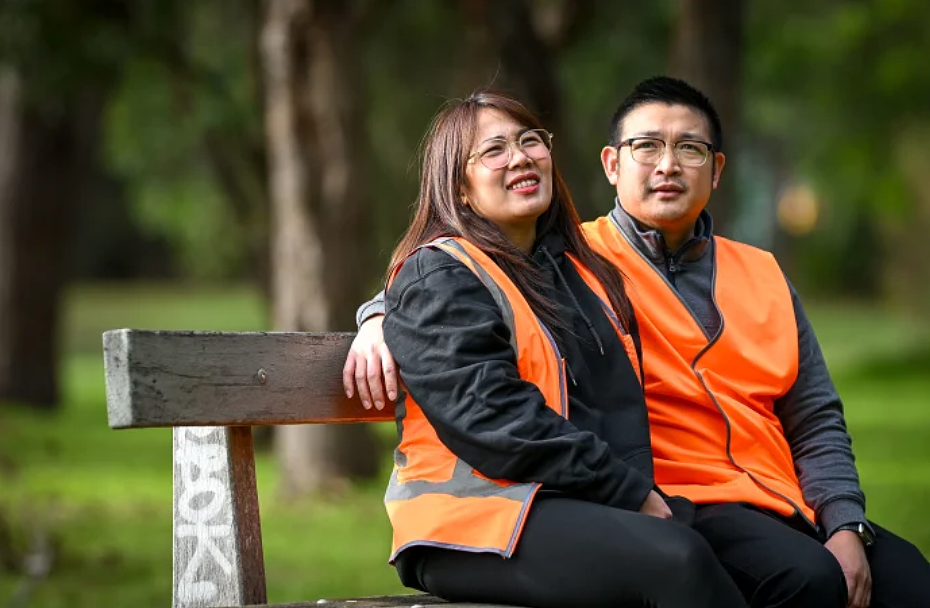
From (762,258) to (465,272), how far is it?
1111mm

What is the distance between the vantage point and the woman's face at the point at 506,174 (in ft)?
13.6

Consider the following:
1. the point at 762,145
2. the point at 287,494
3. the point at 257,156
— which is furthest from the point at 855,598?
the point at 762,145

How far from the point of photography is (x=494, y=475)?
3.76 m

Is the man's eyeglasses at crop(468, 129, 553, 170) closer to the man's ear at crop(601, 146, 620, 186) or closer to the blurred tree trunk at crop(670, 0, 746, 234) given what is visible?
the man's ear at crop(601, 146, 620, 186)

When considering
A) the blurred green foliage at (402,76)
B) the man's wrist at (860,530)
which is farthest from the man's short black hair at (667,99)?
the blurred green foliage at (402,76)

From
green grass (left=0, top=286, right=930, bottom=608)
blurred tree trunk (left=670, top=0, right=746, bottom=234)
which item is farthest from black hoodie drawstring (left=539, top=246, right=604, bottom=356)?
blurred tree trunk (left=670, top=0, right=746, bottom=234)

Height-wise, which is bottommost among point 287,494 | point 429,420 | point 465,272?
point 287,494

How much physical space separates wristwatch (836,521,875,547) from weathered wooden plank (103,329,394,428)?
1147 mm

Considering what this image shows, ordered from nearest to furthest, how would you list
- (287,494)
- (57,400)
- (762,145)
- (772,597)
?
(772,597), (287,494), (57,400), (762,145)

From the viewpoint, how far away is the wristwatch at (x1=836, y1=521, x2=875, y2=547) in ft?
14.1

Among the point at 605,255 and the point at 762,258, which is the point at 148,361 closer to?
the point at 605,255

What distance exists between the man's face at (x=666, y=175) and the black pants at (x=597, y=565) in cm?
109

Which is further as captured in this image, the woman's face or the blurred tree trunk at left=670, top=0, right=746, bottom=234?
the blurred tree trunk at left=670, top=0, right=746, bottom=234

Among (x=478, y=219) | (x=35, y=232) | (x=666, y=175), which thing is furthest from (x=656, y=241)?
(x=35, y=232)
